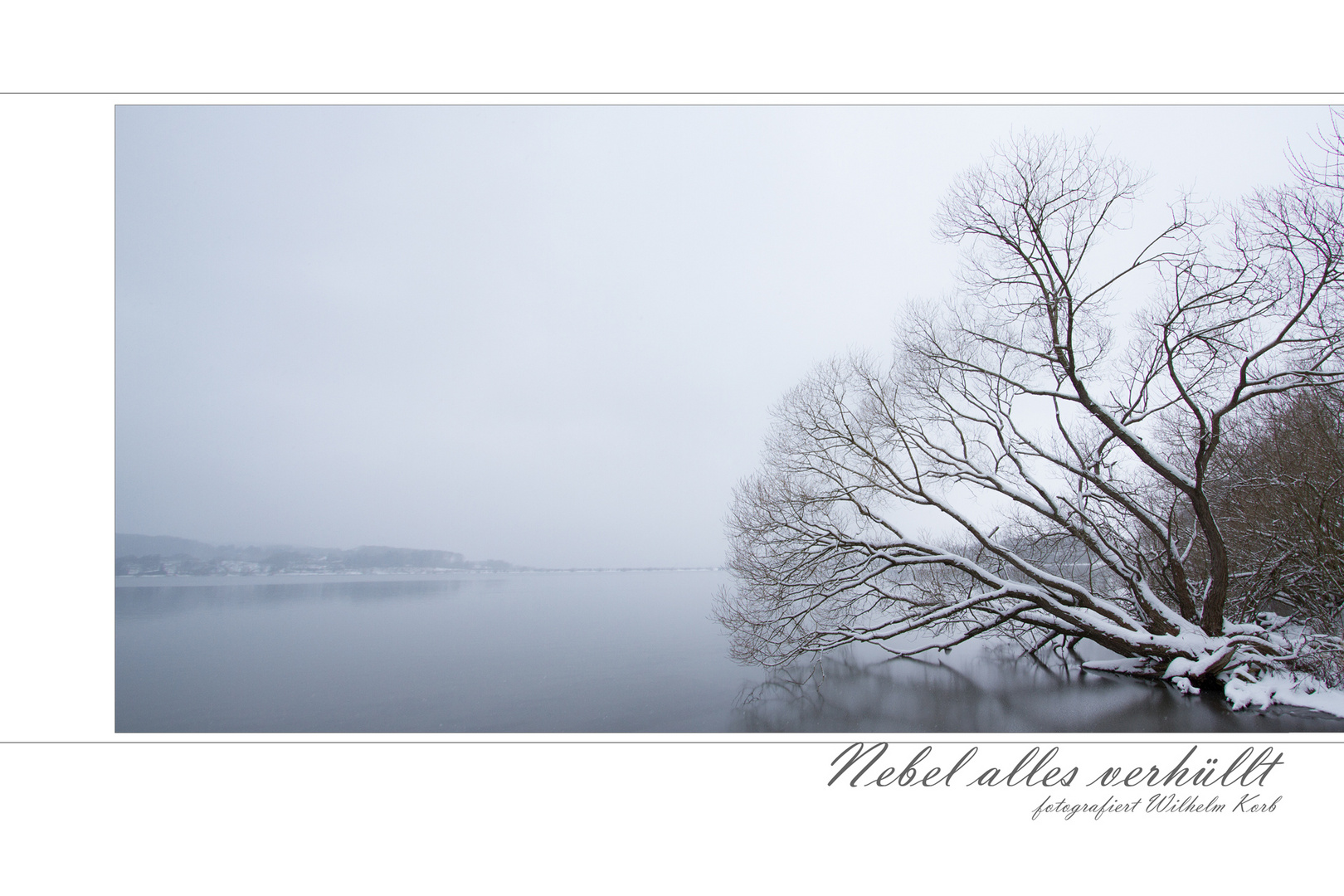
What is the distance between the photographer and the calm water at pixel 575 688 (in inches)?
364

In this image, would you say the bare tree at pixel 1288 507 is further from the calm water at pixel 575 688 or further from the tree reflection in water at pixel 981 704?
the calm water at pixel 575 688

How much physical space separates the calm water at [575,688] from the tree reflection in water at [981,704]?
0.05m

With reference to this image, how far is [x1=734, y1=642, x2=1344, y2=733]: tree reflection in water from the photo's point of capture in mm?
8625

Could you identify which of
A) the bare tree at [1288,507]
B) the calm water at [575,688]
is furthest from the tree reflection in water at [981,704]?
the bare tree at [1288,507]

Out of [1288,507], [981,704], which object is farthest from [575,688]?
[1288,507]

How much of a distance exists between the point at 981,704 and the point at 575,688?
301 inches

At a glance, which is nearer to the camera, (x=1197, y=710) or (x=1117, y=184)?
(x=1197, y=710)

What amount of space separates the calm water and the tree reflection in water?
5 centimetres

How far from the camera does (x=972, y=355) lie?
41.6 feet

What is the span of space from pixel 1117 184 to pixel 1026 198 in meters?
1.54

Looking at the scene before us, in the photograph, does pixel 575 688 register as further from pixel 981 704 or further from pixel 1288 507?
pixel 1288 507
